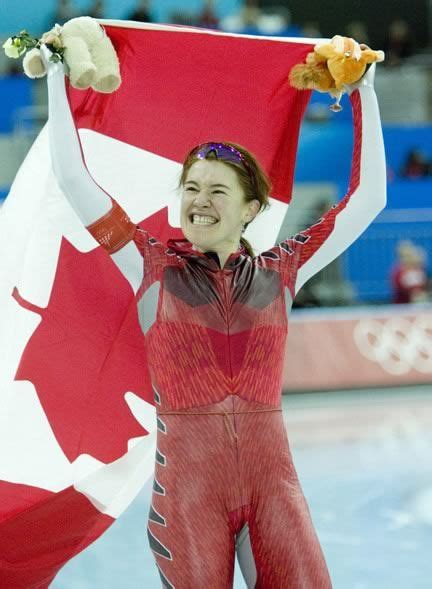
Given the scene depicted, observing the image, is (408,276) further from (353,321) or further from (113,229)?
(113,229)

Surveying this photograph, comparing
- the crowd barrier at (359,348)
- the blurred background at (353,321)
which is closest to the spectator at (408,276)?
the blurred background at (353,321)

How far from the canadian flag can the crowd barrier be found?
7096 millimetres

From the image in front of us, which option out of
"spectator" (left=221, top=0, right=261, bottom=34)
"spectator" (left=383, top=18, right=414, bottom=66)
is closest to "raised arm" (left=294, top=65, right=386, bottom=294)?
"spectator" (left=221, top=0, right=261, bottom=34)

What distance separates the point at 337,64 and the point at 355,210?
40cm

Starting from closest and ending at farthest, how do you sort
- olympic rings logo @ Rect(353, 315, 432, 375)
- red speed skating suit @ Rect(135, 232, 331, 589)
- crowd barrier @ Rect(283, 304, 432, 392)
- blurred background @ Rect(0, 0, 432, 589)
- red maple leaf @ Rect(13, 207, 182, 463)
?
1. red speed skating suit @ Rect(135, 232, 331, 589)
2. red maple leaf @ Rect(13, 207, 182, 463)
3. blurred background @ Rect(0, 0, 432, 589)
4. crowd barrier @ Rect(283, 304, 432, 392)
5. olympic rings logo @ Rect(353, 315, 432, 375)

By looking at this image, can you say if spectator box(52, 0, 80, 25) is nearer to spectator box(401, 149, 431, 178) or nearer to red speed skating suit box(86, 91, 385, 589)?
spectator box(401, 149, 431, 178)

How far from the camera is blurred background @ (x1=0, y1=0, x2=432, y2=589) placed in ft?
18.6

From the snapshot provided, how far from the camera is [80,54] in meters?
2.96

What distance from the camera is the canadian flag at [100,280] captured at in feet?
12.2

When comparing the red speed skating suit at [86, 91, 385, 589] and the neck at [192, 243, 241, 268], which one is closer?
the red speed skating suit at [86, 91, 385, 589]

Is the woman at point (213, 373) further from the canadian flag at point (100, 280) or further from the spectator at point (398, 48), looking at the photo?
the spectator at point (398, 48)

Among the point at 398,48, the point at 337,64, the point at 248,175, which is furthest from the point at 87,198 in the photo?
the point at 398,48

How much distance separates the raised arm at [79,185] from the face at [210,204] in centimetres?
16

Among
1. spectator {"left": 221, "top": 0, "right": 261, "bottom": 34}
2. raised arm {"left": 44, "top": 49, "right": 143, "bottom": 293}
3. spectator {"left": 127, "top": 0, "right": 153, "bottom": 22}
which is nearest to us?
raised arm {"left": 44, "top": 49, "right": 143, "bottom": 293}
